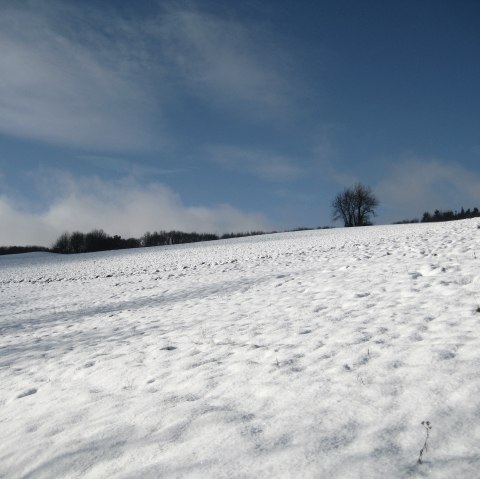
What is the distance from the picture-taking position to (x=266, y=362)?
516 cm

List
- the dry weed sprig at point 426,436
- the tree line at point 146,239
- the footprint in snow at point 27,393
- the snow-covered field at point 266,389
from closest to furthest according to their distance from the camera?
the dry weed sprig at point 426,436 < the snow-covered field at point 266,389 < the footprint in snow at point 27,393 < the tree line at point 146,239

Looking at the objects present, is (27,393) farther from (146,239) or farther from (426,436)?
(146,239)

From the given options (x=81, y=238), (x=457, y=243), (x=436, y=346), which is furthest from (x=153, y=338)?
(x=81, y=238)

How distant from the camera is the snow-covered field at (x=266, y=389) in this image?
119 inches

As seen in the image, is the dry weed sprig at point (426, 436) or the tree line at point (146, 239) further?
the tree line at point (146, 239)

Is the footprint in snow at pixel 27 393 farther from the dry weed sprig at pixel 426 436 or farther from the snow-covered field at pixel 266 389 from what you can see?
the dry weed sprig at pixel 426 436

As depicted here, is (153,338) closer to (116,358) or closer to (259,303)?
(116,358)

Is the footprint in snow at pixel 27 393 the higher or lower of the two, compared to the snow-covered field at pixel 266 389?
lower

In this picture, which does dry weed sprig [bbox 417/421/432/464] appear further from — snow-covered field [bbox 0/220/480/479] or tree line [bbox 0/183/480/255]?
tree line [bbox 0/183/480/255]

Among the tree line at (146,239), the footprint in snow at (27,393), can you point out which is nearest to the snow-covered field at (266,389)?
the footprint in snow at (27,393)

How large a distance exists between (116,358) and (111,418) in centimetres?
243

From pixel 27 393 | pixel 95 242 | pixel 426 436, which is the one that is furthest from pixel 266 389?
A: pixel 95 242

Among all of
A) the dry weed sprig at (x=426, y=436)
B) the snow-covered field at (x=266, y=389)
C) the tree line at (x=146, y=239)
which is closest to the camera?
the dry weed sprig at (x=426, y=436)

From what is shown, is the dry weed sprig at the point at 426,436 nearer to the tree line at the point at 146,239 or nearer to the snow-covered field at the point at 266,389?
the snow-covered field at the point at 266,389
